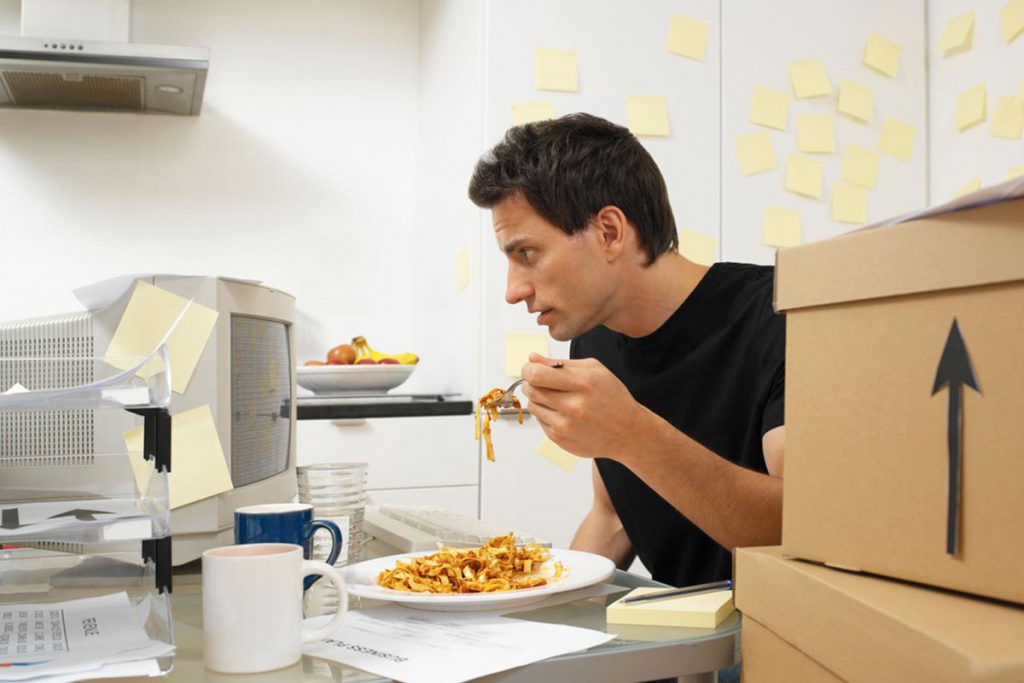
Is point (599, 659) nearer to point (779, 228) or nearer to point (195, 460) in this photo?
point (195, 460)

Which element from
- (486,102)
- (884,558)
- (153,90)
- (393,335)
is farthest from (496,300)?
(884,558)

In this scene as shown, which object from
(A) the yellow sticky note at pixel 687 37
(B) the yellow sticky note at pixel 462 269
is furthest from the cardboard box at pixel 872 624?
(A) the yellow sticky note at pixel 687 37

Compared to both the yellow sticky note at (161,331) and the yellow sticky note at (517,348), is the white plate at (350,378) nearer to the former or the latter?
the yellow sticky note at (517,348)

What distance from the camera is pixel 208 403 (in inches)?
41.1

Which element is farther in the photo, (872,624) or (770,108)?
(770,108)

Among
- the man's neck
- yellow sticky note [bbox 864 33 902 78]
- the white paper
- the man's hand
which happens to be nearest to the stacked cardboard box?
the white paper

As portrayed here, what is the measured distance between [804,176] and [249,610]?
2.17 m

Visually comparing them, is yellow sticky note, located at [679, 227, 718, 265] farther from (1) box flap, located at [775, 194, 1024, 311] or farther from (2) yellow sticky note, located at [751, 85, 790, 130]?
(1) box flap, located at [775, 194, 1024, 311]

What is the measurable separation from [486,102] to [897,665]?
A: 1919 millimetres

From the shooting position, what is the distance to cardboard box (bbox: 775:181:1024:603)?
549mm

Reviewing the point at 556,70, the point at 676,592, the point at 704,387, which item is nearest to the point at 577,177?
the point at 704,387

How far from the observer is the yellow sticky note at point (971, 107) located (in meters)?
2.40

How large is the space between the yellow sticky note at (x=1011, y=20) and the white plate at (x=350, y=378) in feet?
5.43

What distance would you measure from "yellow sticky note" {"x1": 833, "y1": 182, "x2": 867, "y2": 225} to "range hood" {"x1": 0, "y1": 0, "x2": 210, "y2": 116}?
162 centimetres
